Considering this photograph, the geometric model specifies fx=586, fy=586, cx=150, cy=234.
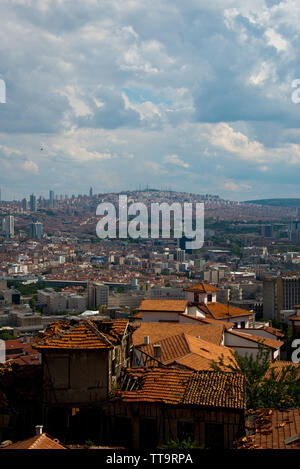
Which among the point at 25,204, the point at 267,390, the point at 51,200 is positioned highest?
the point at 51,200

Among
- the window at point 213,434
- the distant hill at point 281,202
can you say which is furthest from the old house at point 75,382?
the distant hill at point 281,202

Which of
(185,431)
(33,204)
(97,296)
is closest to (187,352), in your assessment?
(185,431)

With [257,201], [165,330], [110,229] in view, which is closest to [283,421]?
[165,330]

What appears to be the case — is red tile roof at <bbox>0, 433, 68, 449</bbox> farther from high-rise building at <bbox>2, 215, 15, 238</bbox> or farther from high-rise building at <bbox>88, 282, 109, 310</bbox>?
high-rise building at <bbox>2, 215, 15, 238</bbox>

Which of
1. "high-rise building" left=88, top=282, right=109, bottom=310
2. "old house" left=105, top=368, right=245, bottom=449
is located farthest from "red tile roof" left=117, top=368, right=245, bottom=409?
"high-rise building" left=88, top=282, right=109, bottom=310

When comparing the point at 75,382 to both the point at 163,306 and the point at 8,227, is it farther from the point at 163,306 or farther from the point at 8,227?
the point at 8,227

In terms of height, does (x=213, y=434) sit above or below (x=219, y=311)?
above

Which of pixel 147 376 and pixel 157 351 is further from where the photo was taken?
pixel 157 351

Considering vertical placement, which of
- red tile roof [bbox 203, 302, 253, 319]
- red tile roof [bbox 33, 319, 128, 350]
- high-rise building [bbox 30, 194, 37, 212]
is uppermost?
high-rise building [bbox 30, 194, 37, 212]

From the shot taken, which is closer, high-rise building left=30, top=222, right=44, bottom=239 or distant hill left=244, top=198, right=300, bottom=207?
high-rise building left=30, top=222, right=44, bottom=239
